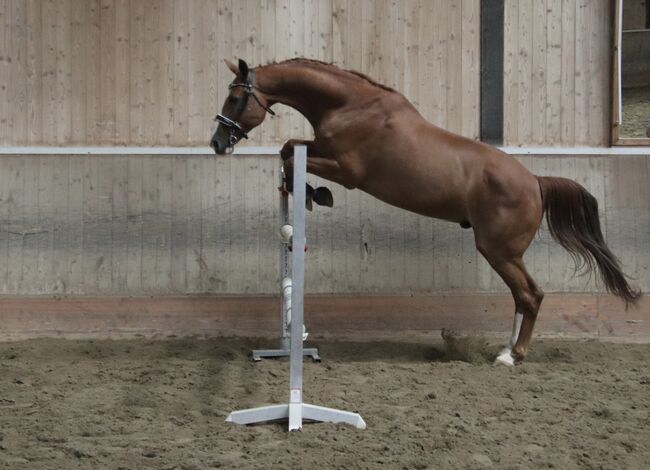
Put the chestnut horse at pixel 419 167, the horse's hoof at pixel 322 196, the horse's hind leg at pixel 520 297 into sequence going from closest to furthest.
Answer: the horse's hoof at pixel 322 196, the chestnut horse at pixel 419 167, the horse's hind leg at pixel 520 297

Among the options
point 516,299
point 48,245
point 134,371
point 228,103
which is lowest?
point 134,371

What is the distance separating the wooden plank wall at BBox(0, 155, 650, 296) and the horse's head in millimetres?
1063

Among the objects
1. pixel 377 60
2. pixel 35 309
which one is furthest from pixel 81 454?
pixel 377 60

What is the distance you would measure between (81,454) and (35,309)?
311 centimetres

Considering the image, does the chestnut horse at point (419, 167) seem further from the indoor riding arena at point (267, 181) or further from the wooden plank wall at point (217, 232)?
the wooden plank wall at point (217, 232)

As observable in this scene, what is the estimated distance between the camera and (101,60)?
5961 millimetres

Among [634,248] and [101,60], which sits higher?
[101,60]

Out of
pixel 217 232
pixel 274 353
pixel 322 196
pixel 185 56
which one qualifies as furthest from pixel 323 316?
pixel 185 56

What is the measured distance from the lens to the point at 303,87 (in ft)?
16.6

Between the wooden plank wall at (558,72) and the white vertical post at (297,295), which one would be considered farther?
A: the wooden plank wall at (558,72)

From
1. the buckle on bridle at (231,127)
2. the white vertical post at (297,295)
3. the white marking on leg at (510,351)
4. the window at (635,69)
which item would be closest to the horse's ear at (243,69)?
the buckle on bridle at (231,127)

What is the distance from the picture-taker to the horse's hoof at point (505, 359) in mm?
5121

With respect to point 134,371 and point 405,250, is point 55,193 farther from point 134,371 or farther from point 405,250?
point 405,250

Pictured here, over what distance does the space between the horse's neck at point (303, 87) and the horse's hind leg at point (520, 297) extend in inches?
59.9
